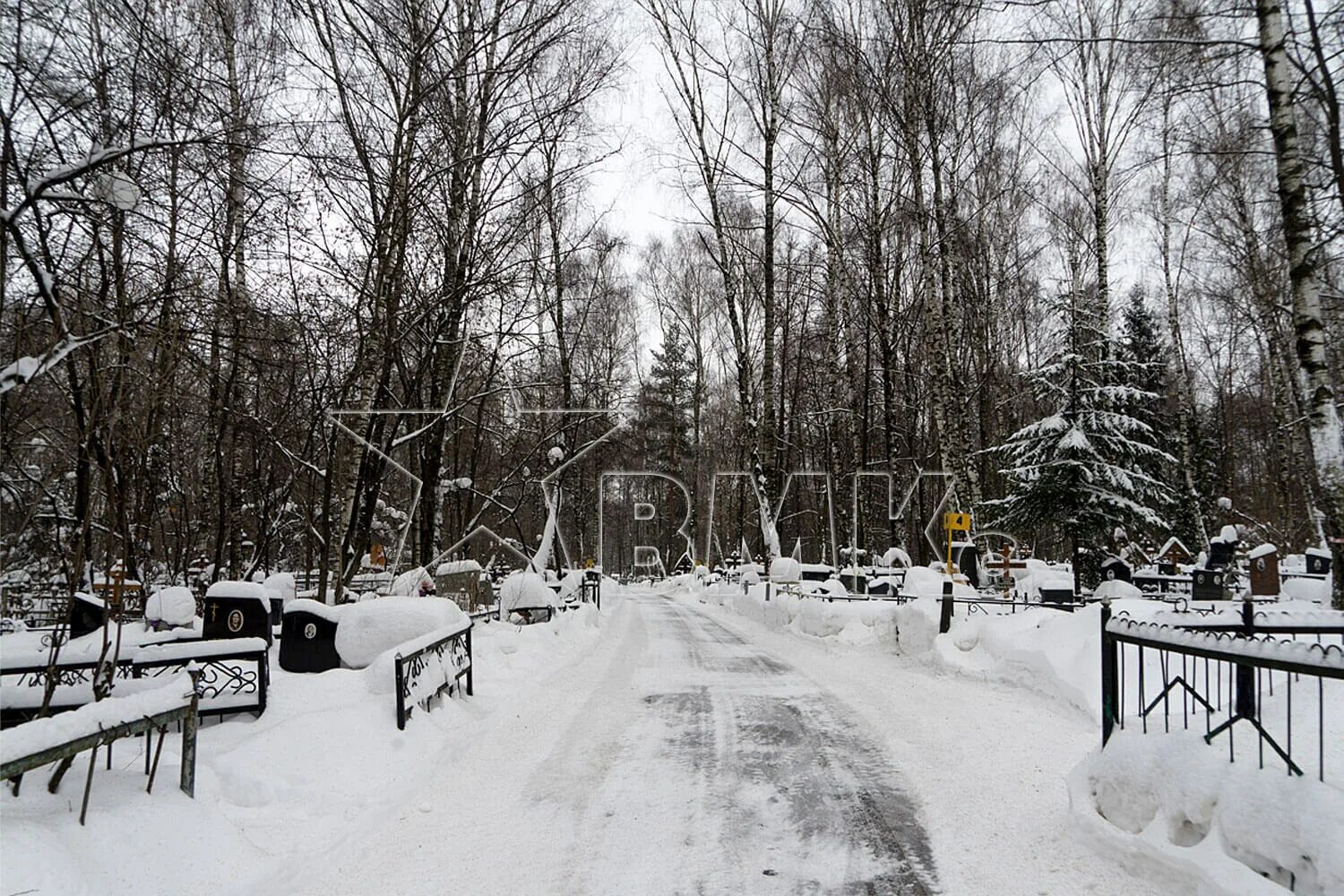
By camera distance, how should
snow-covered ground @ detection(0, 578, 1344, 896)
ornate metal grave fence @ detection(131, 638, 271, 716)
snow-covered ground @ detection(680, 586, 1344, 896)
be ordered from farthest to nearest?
1. ornate metal grave fence @ detection(131, 638, 271, 716)
2. snow-covered ground @ detection(0, 578, 1344, 896)
3. snow-covered ground @ detection(680, 586, 1344, 896)

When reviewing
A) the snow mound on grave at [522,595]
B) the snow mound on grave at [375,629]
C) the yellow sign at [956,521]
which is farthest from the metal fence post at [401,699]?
Answer: the yellow sign at [956,521]

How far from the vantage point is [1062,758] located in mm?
6125

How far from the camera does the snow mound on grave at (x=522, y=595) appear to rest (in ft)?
51.4

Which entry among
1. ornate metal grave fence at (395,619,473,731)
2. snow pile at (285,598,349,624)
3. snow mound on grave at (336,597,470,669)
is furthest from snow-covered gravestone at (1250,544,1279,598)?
snow pile at (285,598,349,624)

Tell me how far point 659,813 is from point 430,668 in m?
3.30

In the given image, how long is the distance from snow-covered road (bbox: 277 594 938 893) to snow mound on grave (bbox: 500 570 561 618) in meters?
7.32

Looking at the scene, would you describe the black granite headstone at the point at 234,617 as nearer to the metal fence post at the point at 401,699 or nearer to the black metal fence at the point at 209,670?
the black metal fence at the point at 209,670

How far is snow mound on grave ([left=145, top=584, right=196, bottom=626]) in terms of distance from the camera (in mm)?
9859

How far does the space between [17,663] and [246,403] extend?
9.28 m

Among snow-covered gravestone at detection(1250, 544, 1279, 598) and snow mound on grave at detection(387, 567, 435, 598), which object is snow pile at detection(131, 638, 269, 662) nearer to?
snow mound on grave at detection(387, 567, 435, 598)

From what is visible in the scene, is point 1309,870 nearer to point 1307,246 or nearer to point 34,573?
point 1307,246

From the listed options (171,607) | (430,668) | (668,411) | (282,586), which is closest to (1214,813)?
(430,668)

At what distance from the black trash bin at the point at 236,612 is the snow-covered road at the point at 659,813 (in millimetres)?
3038

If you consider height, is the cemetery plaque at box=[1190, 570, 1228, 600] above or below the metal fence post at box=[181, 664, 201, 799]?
below
